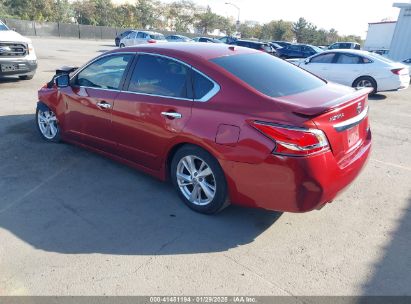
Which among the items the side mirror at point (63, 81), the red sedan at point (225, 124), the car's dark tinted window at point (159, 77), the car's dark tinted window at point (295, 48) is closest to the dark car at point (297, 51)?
the car's dark tinted window at point (295, 48)

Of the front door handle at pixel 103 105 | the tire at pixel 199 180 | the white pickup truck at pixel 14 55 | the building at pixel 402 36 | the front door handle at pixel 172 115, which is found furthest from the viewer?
the building at pixel 402 36

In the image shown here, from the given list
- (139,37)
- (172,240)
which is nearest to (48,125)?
(172,240)

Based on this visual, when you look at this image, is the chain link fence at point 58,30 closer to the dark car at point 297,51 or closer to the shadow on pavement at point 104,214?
the dark car at point 297,51

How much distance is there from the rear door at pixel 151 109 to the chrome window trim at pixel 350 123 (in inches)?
54.4

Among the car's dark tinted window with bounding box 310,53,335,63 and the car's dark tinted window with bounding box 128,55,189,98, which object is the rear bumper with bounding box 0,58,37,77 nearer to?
the car's dark tinted window with bounding box 128,55,189,98

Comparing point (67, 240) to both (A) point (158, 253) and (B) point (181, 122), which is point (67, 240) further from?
(B) point (181, 122)

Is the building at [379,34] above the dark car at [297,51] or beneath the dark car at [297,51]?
above

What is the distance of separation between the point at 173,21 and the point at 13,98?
241 feet

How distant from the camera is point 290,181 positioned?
2891 mm

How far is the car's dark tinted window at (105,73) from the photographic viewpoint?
14.0 feet

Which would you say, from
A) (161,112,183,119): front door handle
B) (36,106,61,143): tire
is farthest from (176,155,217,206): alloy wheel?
(36,106,61,143): tire

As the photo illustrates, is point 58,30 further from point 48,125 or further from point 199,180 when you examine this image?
point 199,180

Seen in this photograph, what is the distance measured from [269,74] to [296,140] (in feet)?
3.62

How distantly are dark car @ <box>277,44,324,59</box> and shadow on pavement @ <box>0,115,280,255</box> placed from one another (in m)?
23.6
